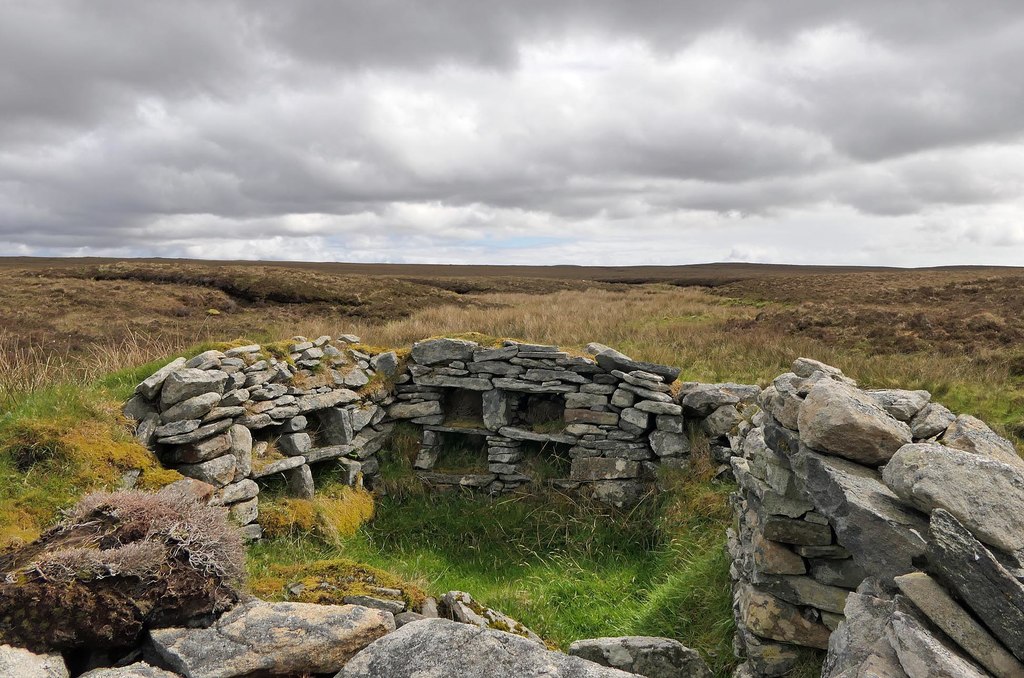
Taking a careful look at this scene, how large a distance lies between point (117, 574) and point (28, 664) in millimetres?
512

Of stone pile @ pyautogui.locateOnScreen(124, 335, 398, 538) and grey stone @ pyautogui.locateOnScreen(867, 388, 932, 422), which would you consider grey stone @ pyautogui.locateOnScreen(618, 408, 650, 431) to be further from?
grey stone @ pyautogui.locateOnScreen(867, 388, 932, 422)

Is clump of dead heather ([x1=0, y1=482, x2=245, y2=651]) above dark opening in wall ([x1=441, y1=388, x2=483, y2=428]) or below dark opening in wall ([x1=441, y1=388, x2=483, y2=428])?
above

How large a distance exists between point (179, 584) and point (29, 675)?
0.73 meters

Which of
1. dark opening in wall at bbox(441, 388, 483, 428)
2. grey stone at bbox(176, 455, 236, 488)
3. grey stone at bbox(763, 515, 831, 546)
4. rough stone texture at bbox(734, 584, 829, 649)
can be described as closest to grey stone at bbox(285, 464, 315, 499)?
grey stone at bbox(176, 455, 236, 488)

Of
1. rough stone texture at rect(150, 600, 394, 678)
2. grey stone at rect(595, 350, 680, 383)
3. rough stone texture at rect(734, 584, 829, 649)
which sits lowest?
rough stone texture at rect(734, 584, 829, 649)

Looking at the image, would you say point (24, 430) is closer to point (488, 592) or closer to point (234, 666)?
point (234, 666)

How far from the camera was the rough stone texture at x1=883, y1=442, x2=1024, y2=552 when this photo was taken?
9.27 feet

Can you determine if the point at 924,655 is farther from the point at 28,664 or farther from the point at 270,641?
the point at 28,664

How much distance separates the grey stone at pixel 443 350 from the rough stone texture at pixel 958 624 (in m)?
7.46

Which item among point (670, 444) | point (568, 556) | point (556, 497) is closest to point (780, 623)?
point (568, 556)

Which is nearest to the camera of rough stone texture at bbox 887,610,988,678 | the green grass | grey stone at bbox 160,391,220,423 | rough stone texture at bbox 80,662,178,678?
rough stone texture at bbox 887,610,988,678

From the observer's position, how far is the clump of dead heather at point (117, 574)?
10.1 feet

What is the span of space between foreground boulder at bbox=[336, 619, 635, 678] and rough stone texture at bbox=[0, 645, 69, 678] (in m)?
1.30

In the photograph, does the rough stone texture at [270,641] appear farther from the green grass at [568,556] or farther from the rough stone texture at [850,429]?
the rough stone texture at [850,429]
